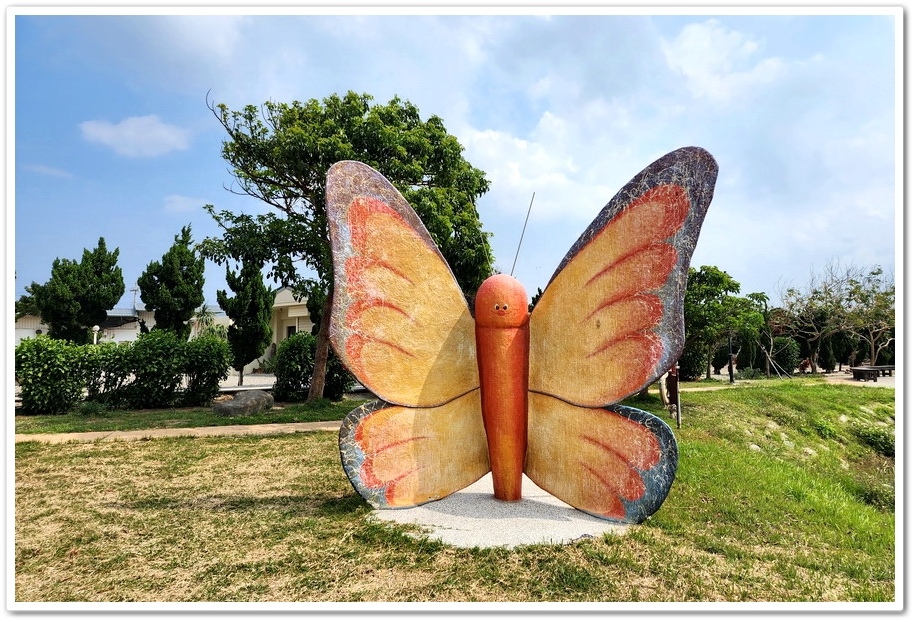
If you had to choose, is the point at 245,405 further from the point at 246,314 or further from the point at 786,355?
the point at 786,355

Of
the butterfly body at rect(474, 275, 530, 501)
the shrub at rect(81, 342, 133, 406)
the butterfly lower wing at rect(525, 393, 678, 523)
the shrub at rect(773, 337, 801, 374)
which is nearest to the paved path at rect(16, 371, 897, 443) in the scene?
the shrub at rect(81, 342, 133, 406)

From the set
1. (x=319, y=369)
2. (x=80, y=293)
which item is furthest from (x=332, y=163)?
(x=80, y=293)

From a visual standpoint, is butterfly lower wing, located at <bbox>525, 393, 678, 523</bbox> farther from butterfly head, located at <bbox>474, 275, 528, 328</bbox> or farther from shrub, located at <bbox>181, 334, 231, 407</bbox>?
shrub, located at <bbox>181, 334, 231, 407</bbox>

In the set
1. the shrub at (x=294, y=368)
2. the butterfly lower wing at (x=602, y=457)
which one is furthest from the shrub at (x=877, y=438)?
the shrub at (x=294, y=368)

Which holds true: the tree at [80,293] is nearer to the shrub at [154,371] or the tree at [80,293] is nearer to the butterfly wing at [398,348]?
the shrub at [154,371]

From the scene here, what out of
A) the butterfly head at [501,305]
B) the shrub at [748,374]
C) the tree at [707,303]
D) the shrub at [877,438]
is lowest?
the shrub at [877,438]
